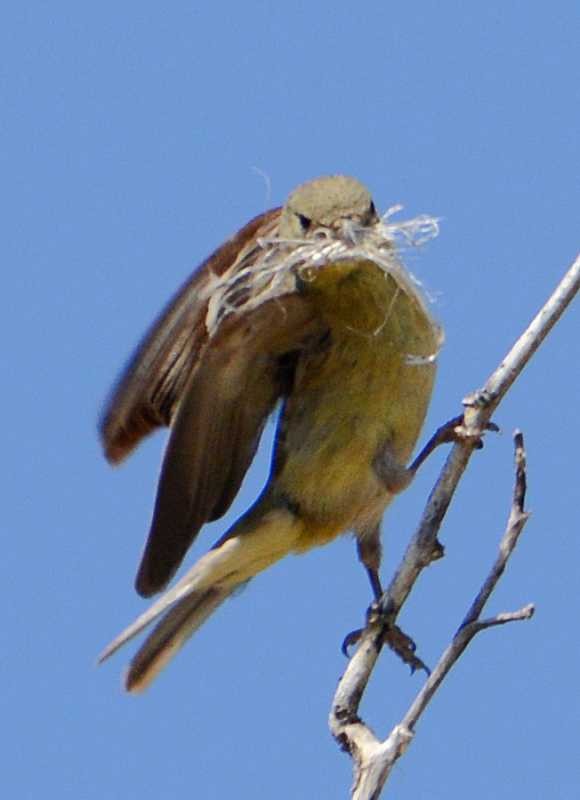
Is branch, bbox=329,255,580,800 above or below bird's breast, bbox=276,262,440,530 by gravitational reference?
below

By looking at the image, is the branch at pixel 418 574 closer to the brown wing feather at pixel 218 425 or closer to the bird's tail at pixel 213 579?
the brown wing feather at pixel 218 425

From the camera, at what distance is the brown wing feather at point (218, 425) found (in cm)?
545

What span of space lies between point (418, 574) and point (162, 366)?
122cm

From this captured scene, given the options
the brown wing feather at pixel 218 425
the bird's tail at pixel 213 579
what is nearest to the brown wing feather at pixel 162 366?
the brown wing feather at pixel 218 425

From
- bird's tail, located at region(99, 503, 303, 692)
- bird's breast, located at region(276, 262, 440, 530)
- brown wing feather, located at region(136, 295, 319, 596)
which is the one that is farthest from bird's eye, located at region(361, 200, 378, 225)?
bird's tail, located at region(99, 503, 303, 692)

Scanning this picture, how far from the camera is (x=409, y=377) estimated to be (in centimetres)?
577

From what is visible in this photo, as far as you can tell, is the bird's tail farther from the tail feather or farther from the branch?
the branch

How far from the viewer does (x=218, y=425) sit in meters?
5.65

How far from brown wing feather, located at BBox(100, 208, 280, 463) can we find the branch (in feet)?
3.17

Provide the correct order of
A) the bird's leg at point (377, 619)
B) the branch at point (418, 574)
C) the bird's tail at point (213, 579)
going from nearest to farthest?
the branch at point (418, 574) < the bird's leg at point (377, 619) < the bird's tail at point (213, 579)

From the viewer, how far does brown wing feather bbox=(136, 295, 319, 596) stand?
5.45 meters

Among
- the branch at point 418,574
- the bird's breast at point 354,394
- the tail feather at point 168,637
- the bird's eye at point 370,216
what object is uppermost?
the bird's eye at point 370,216

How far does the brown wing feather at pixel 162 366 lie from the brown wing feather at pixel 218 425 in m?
0.11

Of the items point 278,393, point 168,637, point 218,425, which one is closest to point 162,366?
point 218,425
